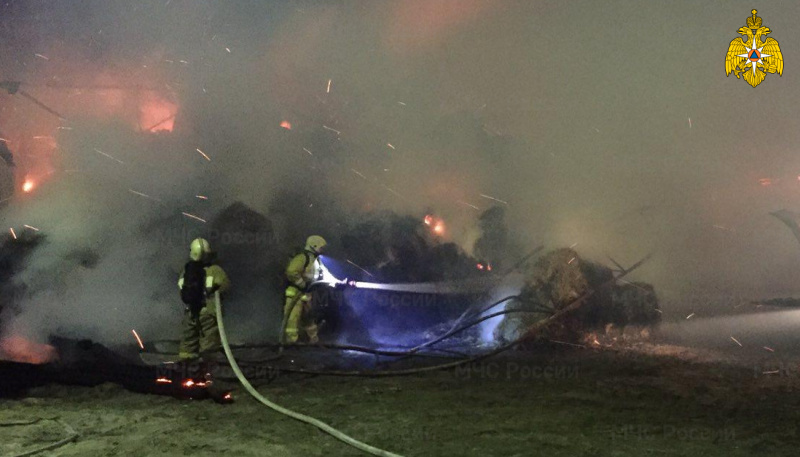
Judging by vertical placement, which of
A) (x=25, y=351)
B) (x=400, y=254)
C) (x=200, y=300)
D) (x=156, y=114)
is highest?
(x=156, y=114)

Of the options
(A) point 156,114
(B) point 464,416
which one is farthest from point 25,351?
(B) point 464,416

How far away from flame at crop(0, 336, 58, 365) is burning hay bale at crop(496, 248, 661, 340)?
7.48m

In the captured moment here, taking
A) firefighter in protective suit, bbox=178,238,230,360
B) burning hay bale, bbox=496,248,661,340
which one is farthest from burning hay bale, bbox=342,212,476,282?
firefighter in protective suit, bbox=178,238,230,360

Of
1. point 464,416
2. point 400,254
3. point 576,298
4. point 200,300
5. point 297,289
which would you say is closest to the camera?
point 464,416

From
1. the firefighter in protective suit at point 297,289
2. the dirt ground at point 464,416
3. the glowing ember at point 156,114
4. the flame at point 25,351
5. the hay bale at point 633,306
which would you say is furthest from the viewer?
the glowing ember at point 156,114

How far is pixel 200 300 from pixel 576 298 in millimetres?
6276

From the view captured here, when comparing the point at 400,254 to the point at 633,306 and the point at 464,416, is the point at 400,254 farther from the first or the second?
the point at 464,416

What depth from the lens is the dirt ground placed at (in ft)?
13.2

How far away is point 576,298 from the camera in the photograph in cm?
905

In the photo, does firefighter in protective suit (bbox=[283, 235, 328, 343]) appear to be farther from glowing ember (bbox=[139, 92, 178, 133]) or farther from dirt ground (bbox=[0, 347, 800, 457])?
glowing ember (bbox=[139, 92, 178, 133])

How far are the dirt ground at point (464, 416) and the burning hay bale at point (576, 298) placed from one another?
2186 mm

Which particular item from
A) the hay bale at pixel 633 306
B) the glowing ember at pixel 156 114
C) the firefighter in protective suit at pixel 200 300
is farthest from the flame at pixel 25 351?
the hay bale at pixel 633 306

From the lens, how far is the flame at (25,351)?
762 cm

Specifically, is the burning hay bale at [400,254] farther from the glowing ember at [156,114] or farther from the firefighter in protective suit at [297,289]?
the glowing ember at [156,114]
